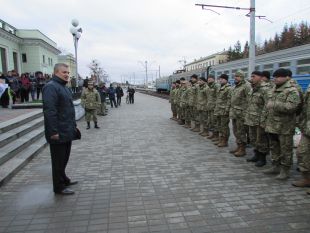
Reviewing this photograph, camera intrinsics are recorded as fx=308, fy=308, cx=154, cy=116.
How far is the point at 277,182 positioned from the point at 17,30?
132 ft

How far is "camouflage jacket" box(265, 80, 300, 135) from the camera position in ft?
16.6

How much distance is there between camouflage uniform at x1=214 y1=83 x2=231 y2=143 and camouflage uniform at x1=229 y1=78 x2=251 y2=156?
60cm

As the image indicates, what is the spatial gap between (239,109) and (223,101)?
3.19 feet

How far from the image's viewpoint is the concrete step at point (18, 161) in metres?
5.45

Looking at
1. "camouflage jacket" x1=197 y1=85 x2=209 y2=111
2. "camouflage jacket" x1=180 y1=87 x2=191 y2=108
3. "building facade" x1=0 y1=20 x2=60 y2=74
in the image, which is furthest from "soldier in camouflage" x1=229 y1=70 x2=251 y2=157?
"building facade" x1=0 y1=20 x2=60 y2=74

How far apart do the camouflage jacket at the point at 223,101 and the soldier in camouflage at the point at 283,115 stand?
92.6 inches

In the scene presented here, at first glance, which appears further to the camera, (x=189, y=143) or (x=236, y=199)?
(x=189, y=143)

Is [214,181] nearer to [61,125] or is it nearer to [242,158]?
[242,158]

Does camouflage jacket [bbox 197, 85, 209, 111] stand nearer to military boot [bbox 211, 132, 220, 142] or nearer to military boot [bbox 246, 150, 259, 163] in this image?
military boot [bbox 211, 132, 220, 142]

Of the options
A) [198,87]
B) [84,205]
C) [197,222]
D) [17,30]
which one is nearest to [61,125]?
[84,205]

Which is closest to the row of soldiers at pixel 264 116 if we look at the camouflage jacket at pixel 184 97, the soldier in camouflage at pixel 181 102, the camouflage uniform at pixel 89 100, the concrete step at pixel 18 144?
the camouflage jacket at pixel 184 97

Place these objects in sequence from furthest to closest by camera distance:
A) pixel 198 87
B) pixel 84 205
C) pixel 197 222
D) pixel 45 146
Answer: pixel 198 87
pixel 45 146
pixel 84 205
pixel 197 222

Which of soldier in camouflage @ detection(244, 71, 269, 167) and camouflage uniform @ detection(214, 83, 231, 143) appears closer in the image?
soldier in camouflage @ detection(244, 71, 269, 167)

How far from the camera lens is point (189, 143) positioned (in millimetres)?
8688
